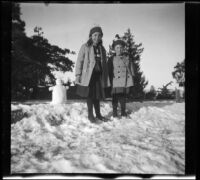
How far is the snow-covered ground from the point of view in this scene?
84.8 inches

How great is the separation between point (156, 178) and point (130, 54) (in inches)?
49.3

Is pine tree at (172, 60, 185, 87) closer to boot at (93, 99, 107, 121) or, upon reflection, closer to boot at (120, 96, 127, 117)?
boot at (120, 96, 127, 117)

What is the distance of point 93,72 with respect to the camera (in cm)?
234

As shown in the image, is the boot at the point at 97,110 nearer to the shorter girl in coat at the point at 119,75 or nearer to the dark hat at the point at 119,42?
the shorter girl in coat at the point at 119,75

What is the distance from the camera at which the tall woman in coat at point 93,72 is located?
2.33 meters

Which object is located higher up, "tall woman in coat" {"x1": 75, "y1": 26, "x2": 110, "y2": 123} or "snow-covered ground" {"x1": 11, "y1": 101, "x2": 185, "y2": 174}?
"tall woman in coat" {"x1": 75, "y1": 26, "x2": 110, "y2": 123}

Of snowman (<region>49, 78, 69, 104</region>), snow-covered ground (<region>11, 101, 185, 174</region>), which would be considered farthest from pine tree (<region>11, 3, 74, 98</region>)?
snow-covered ground (<region>11, 101, 185, 174</region>)

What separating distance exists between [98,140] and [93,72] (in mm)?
692

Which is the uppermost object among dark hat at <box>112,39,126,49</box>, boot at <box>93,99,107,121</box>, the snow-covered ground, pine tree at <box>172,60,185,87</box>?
dark hat at <box>112,39,126,49</box>

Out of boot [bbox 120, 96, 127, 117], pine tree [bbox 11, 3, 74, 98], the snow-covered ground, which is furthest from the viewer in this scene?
boot [bbox 120, 96, 127, 117]

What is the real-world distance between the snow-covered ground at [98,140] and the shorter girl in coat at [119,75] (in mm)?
123

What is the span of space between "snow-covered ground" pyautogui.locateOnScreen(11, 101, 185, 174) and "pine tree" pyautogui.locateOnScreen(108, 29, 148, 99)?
13cm
